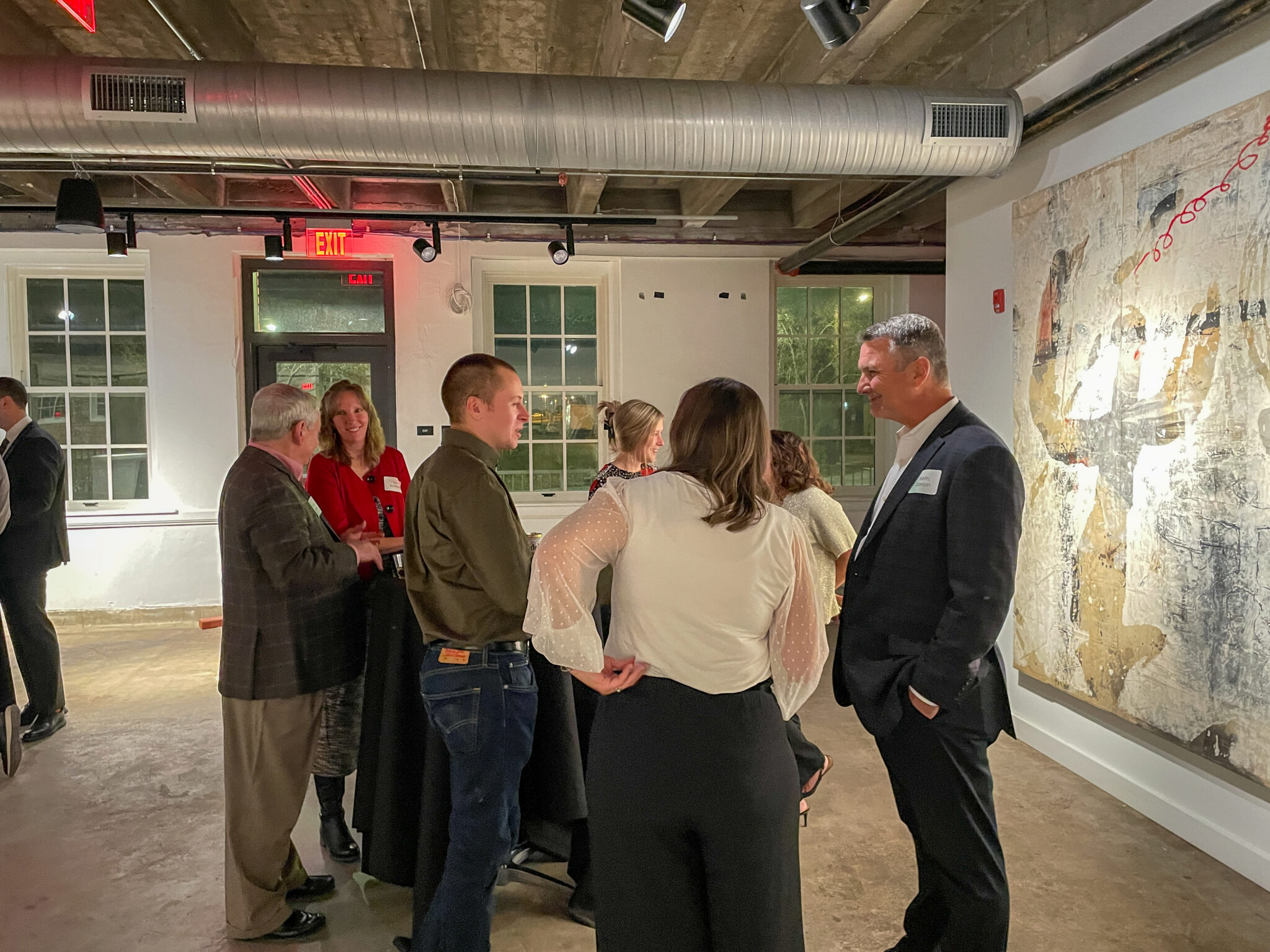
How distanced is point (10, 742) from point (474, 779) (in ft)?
9.10

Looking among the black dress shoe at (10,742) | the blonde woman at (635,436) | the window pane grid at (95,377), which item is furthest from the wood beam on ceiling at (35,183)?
the blonde woman at (635,436)

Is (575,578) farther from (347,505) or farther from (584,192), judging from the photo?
(584,192)

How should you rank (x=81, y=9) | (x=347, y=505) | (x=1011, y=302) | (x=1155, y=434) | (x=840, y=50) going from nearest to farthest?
(x=81, y=9)
(x=1155, y=434)
(x=347, y=505)
(x=840, y=50)
(x=1011, y=302)

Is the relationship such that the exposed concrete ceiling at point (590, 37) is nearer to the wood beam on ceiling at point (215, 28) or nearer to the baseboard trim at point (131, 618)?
the wood beam on ceiling at point (215, 28)

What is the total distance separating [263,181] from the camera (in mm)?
6582

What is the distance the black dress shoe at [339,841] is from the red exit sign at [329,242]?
4.75 meters

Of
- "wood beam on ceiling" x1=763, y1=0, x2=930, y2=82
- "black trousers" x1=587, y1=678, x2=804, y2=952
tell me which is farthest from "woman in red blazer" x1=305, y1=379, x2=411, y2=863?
"wood beam on ceiling" x1=763, y1=0, x2=930, y2=82

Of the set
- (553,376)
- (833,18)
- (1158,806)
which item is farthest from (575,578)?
(553,376)

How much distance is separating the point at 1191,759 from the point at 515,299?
5.85 metres

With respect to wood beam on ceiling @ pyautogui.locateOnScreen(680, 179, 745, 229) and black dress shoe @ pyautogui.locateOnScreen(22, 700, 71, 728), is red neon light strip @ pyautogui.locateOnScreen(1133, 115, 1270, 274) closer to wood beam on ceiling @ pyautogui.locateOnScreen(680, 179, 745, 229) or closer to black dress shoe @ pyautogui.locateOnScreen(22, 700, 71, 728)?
wood beam on ceiling @ pyautogui.locateOnScreen(680, 179, 745, 229)

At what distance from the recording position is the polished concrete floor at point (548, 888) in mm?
2436

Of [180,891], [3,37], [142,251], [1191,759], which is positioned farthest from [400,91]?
[142,251]

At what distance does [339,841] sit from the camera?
2922 mm

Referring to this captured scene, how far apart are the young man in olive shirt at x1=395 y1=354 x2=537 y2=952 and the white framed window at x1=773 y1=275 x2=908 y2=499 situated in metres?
5.82
